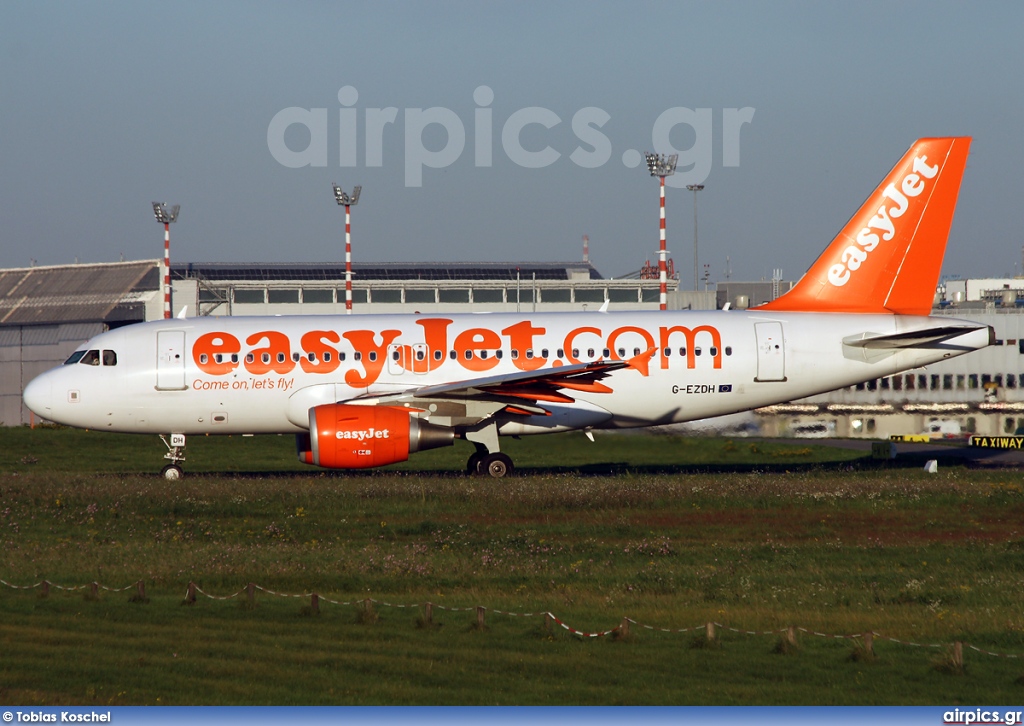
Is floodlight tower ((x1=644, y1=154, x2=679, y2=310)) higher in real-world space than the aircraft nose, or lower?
higher

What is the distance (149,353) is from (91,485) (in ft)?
14.6

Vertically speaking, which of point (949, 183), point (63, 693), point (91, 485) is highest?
point (949, 183)

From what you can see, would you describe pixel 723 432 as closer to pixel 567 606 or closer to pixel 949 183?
pixel 949 183

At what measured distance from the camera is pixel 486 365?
27641 millimetres

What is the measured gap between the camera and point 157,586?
15.2 meters

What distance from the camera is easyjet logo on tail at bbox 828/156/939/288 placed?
28.8m

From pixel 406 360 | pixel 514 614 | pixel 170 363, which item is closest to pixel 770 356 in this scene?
pixel 406 360

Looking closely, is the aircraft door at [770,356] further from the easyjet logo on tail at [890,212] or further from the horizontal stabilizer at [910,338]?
the easyjet logo on tail at [890,212]

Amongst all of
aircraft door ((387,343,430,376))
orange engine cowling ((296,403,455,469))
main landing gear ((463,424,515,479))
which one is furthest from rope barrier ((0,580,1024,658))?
aircraft door ((387,343,430,376))

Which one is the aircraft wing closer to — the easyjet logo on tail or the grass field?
the grass field

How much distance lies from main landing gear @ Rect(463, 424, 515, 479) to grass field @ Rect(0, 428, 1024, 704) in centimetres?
64

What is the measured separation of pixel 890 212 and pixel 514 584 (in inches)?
710

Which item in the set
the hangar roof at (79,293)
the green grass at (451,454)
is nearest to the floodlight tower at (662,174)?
the green grass at (451,454)

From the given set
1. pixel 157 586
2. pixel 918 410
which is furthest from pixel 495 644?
pixel 918 410
